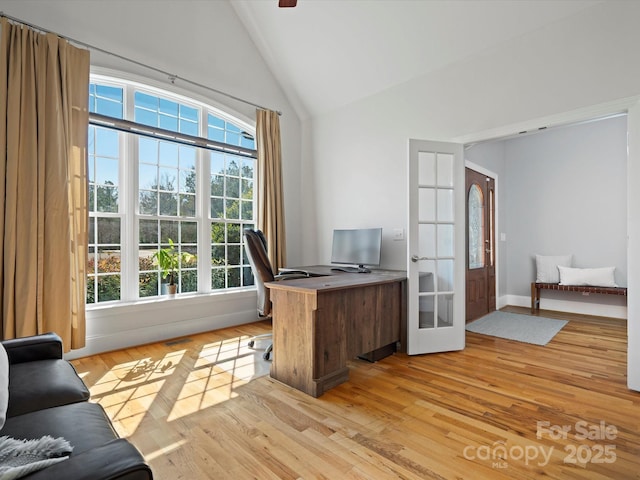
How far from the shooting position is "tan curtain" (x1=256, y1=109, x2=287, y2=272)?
454 centimetres

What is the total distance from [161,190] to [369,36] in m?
2.87

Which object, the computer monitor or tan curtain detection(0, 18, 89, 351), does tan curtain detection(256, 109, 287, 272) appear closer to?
the computer monitor

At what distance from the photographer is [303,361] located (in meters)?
2.44

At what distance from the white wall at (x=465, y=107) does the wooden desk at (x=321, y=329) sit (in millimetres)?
1308

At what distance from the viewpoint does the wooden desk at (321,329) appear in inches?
94.6

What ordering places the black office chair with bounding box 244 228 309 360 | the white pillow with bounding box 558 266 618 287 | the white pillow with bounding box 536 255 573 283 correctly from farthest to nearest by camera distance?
the white pillow with bounding box 536 255 573 283 < the white pillow with bounding box 558 266 618 287 < the black office chair with bounding box 244 228 309 360

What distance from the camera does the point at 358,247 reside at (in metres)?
4.08

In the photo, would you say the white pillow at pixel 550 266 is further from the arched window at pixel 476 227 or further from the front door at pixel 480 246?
the arched window at pixel 476 227

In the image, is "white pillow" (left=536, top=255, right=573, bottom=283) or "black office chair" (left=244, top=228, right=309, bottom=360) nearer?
"black office chair" (left=244, top=228, right=309, bottom=360)

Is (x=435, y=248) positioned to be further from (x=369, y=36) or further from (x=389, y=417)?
(x=369, y=36)

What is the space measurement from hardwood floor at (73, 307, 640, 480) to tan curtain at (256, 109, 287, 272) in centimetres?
172

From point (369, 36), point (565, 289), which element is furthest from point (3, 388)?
point (565, 289)

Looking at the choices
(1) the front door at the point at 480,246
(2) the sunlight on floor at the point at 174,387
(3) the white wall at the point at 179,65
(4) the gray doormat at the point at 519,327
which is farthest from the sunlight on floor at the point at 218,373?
(1) the front door at the point at 480,246

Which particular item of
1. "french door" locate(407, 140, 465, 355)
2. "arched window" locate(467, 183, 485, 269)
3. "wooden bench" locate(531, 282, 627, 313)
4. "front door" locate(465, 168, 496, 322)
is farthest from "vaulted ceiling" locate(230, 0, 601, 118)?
"wooden bench" locate(531, 282, 627, 313)
